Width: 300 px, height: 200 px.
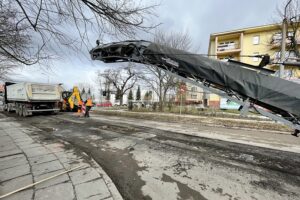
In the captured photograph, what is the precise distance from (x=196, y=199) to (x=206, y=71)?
7.51 feet

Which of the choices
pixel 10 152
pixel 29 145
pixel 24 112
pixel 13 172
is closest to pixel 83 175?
pixel 13 172

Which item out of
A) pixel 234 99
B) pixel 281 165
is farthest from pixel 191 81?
pixel 281 165

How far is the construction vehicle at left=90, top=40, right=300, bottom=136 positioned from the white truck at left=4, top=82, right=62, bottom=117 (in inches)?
477

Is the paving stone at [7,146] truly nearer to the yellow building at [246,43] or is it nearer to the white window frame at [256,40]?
the yellow building at [246,43]

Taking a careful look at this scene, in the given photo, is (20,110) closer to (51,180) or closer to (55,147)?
(55,147)

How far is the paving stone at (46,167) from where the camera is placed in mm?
3180

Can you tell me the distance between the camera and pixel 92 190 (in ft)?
8.46

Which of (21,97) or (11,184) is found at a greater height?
(21,97)

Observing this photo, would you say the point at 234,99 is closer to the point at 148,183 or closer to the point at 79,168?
the point at 148,183

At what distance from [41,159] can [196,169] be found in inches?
145

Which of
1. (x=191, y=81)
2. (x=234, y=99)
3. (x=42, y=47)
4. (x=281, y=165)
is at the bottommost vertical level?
(x=281, y=165)

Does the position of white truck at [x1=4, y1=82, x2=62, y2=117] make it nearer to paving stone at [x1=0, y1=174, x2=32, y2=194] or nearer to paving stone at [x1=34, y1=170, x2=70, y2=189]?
paving stone at [x1=0, y1=174, x2=32, y2=194]

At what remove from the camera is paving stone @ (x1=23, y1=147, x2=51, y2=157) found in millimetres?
4131

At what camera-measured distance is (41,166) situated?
3.43m
